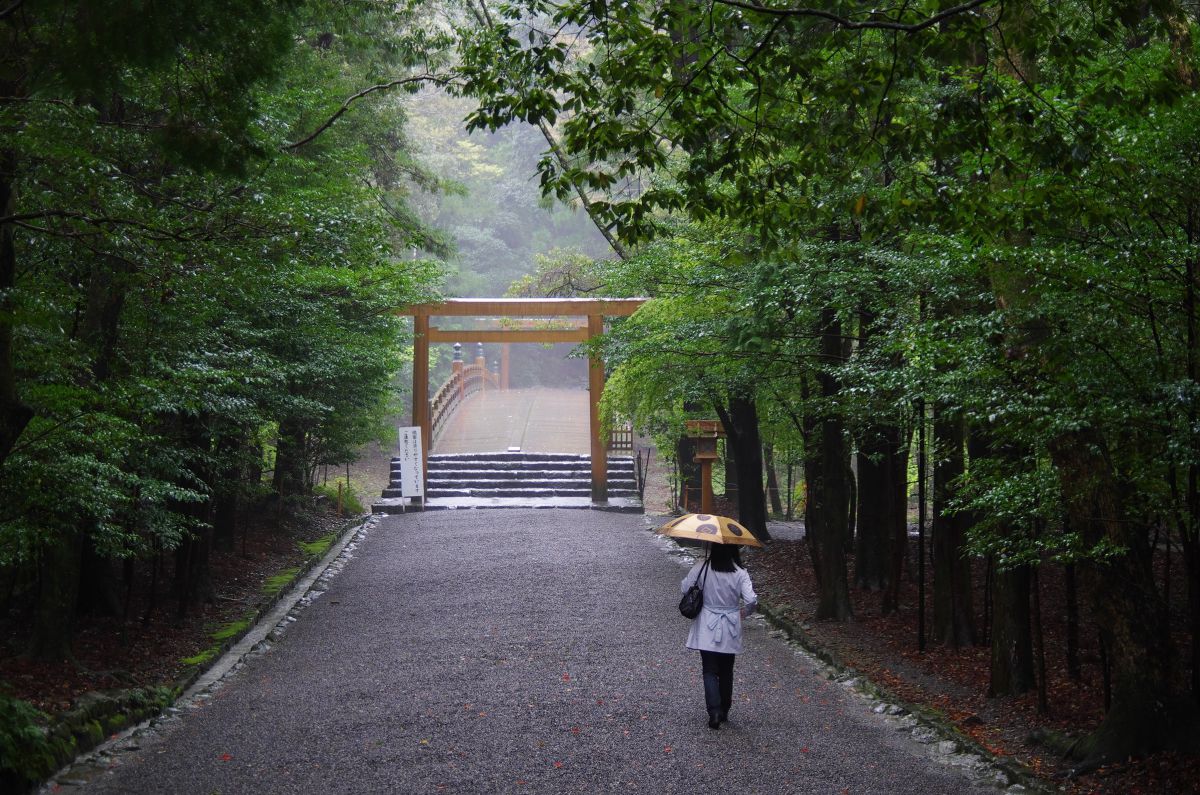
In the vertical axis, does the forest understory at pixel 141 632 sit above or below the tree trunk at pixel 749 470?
below

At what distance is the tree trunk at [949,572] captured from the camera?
26.1 ft

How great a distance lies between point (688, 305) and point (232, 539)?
21.8ft

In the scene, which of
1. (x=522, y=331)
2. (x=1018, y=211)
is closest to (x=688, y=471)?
(x=522, y=331)

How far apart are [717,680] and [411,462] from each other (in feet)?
44.3

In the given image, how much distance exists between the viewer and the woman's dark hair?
652 cm

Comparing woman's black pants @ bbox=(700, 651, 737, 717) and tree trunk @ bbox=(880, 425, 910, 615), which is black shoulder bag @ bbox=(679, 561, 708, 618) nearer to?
woman's black pants @ bbox=(700, 651, 737, 717)

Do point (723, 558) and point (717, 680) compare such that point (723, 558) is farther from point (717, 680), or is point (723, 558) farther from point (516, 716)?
point (516, 716)

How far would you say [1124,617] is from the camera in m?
5.28

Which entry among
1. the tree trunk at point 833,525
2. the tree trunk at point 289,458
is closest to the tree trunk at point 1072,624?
the tree trunk at point 833,525

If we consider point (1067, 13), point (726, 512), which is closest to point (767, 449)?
point (726, 512)

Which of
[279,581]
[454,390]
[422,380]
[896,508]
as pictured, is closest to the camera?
[896,508]

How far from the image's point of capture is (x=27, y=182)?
225 inches

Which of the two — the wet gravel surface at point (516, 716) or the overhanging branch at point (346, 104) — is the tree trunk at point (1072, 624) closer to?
the wet gravel surface at point (516, 716)

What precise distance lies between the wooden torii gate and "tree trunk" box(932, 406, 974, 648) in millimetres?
10668
